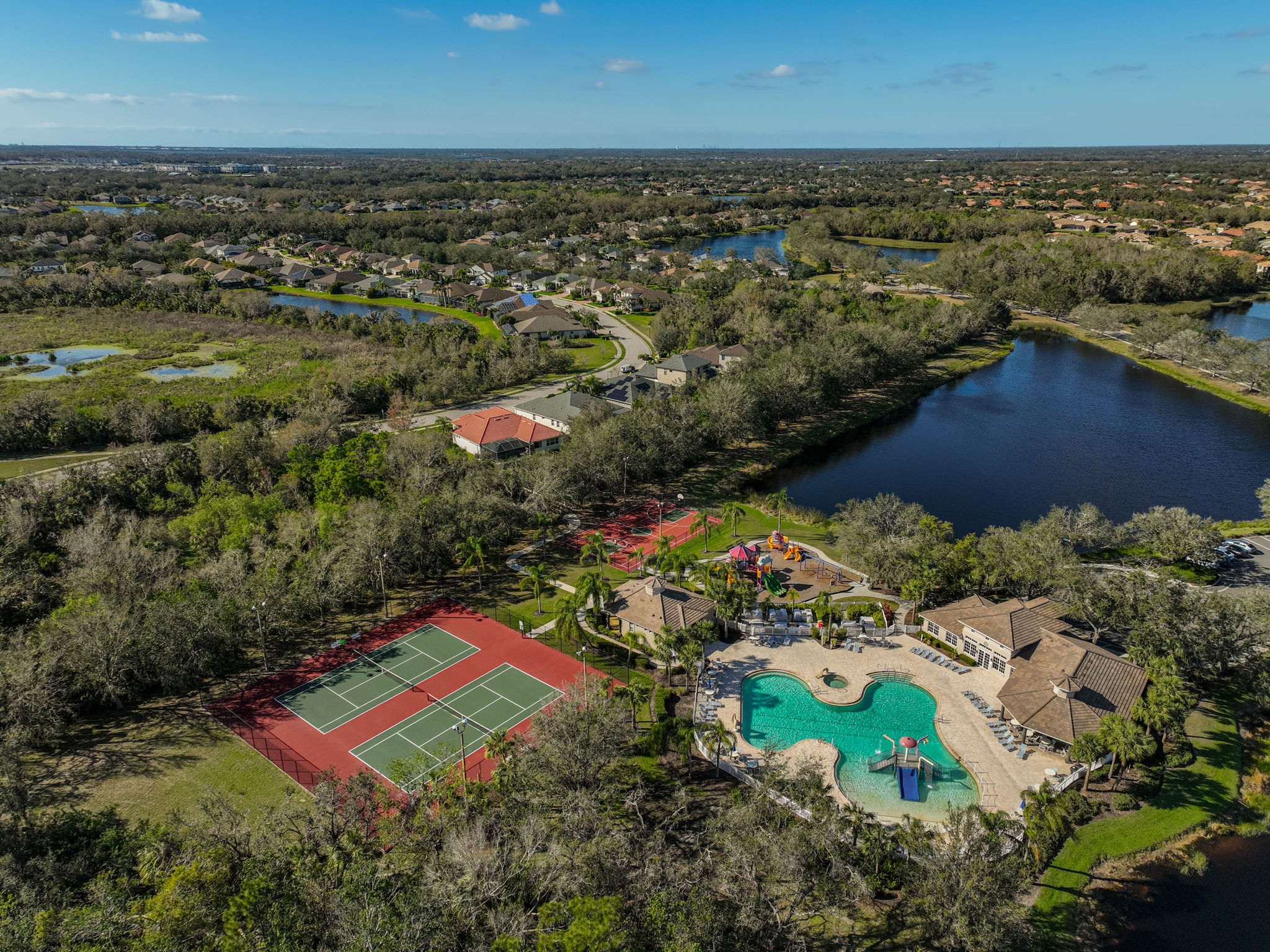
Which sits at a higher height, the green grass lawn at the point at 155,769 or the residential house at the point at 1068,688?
the residential house at the point at 1068,688

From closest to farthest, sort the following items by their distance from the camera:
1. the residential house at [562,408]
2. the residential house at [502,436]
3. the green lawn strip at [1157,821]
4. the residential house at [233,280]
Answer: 1. the green lawn strip at [1157,821]
2. the residential house at [502,436]
3. the residential house at [562,408]
4. the residential house at [233,280]

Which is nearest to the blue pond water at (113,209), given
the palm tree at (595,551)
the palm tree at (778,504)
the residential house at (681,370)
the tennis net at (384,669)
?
the residential house at (681,370)

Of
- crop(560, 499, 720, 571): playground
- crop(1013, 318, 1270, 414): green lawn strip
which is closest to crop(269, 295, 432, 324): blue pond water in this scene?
crop(560, 499, 720, 571): playground

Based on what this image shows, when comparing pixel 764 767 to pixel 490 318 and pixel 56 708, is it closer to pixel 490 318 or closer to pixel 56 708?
pixel 56 708

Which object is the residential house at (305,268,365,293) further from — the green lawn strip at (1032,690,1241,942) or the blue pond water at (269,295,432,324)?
the green lawn strip at (1032,690,1241,942)

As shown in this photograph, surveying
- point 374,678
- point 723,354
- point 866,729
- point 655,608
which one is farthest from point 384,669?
point 723,354


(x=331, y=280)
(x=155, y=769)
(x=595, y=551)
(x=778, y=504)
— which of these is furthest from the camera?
(x=331, y=280)

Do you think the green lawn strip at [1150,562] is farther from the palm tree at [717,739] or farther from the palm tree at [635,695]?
the palm tree at [635,695]

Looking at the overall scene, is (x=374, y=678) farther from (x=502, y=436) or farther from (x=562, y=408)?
(x=562, y=408)
